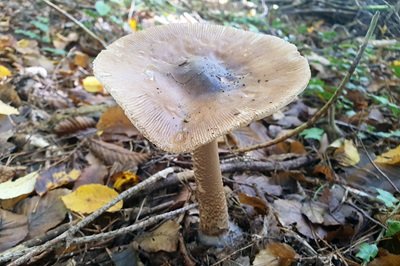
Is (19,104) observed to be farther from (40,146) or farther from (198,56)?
(198,56)

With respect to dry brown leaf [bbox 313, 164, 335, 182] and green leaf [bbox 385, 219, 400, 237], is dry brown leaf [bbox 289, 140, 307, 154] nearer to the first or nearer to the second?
dry brown leaf [bbox 313, 164, 335, 182]

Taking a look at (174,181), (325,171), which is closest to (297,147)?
Result: (325,171)

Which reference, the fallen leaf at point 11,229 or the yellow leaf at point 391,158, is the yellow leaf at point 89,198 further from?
the yellow leaf at point 391,158

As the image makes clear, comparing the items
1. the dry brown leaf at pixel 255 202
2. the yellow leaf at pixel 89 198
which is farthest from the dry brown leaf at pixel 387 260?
the yellow leaf at pixel 89 198

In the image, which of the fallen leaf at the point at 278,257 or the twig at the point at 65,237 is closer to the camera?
the twig at the point at 65,237

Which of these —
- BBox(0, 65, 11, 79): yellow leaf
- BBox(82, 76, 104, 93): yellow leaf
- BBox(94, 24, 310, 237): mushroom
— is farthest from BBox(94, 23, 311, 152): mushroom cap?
BBox(0, 65, 11, 79): yellow leaf

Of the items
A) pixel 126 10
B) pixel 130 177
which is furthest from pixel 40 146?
pixel 126 10

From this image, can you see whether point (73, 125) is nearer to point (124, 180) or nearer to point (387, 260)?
point (124, 180)
